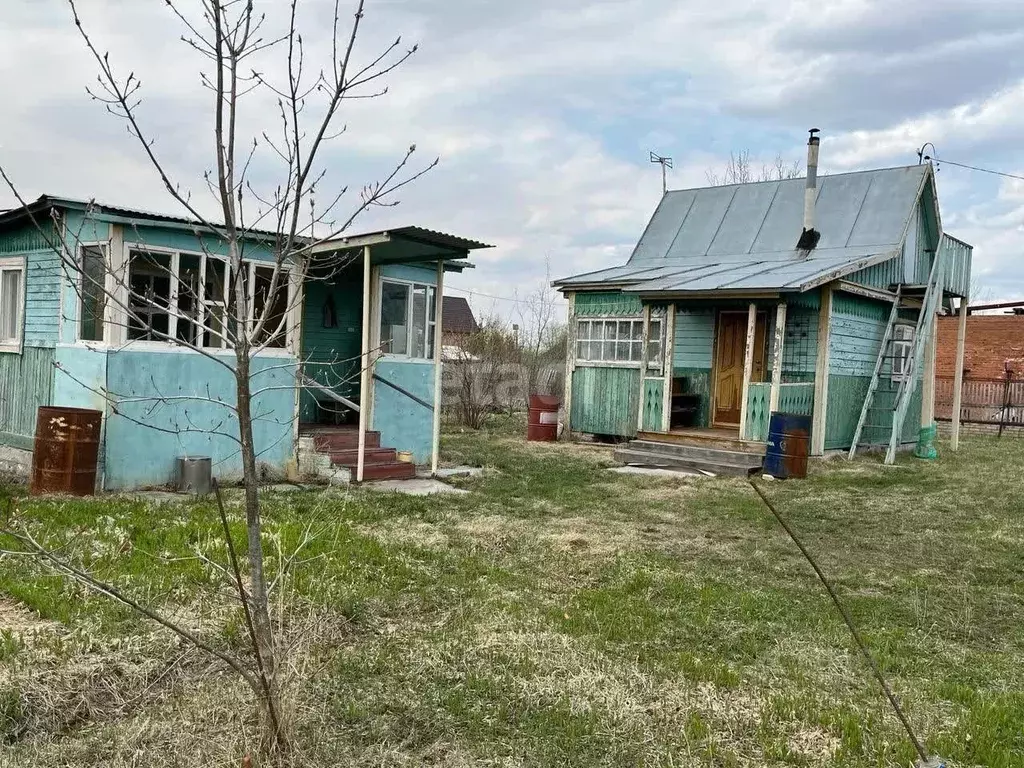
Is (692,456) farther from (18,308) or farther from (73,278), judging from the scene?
(18,308)

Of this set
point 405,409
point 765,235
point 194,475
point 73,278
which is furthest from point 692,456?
point 73,278

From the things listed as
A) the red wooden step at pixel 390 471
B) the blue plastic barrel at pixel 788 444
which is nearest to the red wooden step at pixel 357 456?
the red wooden step at pixel 390 471

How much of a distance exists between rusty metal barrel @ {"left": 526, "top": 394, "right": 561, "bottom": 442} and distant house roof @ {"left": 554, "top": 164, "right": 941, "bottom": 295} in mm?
2310

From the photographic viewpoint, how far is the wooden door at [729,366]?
1459cm

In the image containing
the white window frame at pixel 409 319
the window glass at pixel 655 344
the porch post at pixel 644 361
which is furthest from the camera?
the window glass at pixel 655 344

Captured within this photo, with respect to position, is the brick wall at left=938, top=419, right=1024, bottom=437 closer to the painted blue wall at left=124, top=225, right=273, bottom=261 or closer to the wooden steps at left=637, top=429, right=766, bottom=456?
the wooden steps at left=637, top=429, right=766, bottom=456

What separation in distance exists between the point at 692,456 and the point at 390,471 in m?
4.80

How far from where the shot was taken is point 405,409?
37.1 ft

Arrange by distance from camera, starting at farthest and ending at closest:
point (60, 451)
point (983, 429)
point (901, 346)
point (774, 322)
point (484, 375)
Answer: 1. point (983, 429)
2. point (484, 375)
3. point (901, 346)
4. point (774, 322)
5. point (60, 451)

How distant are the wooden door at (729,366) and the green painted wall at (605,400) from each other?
1.44 meters

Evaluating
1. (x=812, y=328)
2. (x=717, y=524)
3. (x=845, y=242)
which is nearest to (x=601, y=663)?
(x=717, y=524)

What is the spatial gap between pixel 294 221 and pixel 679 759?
2500 mm

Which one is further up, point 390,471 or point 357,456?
point 357,456

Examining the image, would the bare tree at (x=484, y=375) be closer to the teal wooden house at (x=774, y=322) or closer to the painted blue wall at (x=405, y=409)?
the teal wooden house at (x=774, y=322)
